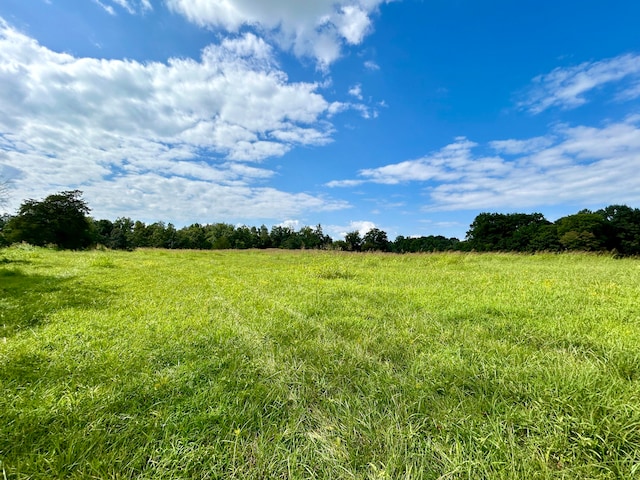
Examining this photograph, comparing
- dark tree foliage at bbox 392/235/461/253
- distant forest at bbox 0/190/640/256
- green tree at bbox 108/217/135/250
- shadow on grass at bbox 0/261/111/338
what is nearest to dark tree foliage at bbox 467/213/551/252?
distant forest at bbox 0/190/640/256

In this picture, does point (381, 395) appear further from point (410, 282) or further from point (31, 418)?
point (410, 282)

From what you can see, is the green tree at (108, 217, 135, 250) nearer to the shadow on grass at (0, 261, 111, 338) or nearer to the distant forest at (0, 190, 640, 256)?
the distant forest at (0, 190, 640, 256)

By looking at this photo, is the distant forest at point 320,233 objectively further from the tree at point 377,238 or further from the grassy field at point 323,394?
the grassy field at point 323,394

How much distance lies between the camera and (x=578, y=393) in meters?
1.78

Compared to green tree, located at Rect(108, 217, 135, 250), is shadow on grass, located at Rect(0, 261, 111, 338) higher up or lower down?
lower down

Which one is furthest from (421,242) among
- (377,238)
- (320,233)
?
(320,233)

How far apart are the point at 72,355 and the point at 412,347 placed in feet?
10.7

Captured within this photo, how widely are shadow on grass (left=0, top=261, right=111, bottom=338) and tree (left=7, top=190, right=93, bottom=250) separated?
88.5 ft

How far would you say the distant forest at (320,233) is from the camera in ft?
93.4

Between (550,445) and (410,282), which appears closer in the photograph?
(550,445)

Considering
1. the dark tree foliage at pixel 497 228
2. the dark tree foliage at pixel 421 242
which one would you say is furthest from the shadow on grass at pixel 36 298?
the dark tree foliage at pixel 421 242

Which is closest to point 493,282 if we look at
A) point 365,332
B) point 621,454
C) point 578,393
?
point 365,332

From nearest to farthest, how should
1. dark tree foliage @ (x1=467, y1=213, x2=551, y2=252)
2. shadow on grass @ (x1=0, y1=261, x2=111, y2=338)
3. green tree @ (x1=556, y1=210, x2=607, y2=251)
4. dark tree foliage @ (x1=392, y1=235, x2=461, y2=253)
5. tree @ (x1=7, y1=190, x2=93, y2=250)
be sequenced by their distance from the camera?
1. shadow on grass @ (x1=0, y1=261, x2=111, y2=338)
2. tree @ (x1=7, y1=190, x2=93, y2=250)
3. green tree @ (x1=556, y1=210, x2=607, y2=251)
4. dark tree foliage @ (x1=467, y1=213, x2=551, y2=252)
5. dark tree foliage @ (x1=392, y1=235, x2=461, y2=253)

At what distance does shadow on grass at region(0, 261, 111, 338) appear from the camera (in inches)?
142
